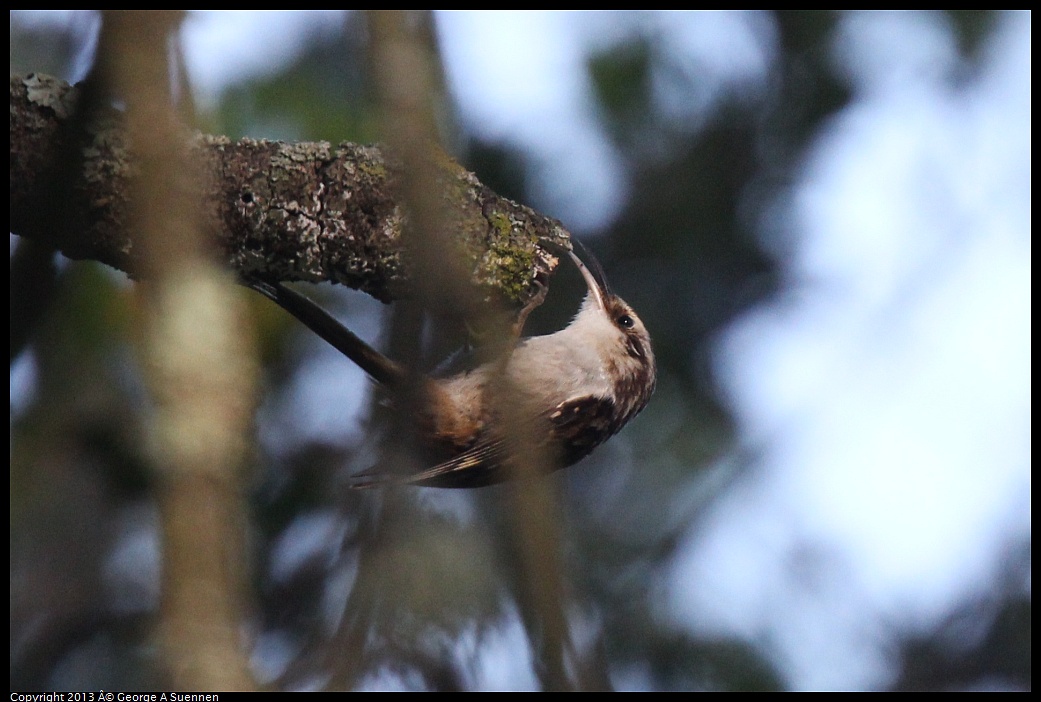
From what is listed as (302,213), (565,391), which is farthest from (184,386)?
(565,391)

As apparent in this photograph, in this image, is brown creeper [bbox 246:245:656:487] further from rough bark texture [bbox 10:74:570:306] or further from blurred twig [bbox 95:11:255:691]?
blurred twig [bbox 95:11:255:691]

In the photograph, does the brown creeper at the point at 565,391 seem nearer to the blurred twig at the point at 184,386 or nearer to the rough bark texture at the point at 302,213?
the rough bark texture at the point at 302,213

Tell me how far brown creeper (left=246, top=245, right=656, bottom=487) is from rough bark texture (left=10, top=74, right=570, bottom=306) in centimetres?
44

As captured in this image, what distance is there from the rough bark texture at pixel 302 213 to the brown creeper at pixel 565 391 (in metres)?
0.44

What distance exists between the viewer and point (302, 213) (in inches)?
88.0

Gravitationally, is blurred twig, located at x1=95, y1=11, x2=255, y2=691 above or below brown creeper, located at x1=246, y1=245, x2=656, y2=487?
above

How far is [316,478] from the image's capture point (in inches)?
108

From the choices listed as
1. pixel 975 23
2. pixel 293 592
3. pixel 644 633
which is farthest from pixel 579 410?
pixel 975 23

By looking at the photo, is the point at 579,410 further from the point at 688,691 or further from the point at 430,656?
the point at 430,656

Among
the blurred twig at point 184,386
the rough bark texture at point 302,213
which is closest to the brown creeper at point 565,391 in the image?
the rough bark texture at point 302,213

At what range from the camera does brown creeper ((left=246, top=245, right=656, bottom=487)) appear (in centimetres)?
287

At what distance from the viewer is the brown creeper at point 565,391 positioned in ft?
9.41

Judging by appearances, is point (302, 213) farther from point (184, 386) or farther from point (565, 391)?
point (565, 391)

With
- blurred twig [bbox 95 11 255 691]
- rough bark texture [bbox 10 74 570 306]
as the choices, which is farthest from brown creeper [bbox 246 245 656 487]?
blurred twig [bbox 95 11 255 691]
